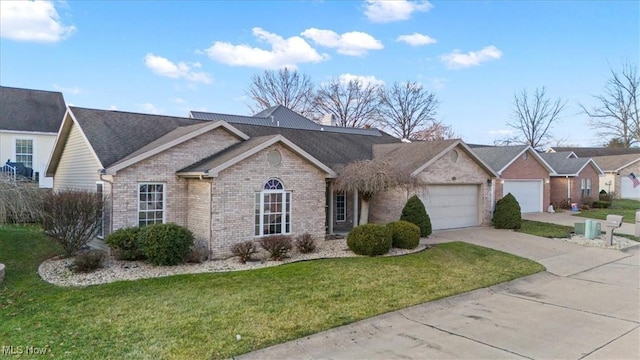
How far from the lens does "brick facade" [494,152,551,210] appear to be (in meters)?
25.0

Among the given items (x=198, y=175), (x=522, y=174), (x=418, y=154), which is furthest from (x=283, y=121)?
(x=198, y=175)

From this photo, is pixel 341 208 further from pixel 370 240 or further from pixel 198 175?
pixel 198 175

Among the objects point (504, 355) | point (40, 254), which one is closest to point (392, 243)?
point (504, 355)

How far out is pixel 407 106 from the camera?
55188 millimetres

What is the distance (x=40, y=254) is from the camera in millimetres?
12820

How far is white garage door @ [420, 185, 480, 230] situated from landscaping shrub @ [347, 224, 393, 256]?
18.7ft

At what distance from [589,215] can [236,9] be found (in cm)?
2442

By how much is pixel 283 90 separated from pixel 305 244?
43.3 meters

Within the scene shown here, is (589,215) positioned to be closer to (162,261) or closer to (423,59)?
(423,59)

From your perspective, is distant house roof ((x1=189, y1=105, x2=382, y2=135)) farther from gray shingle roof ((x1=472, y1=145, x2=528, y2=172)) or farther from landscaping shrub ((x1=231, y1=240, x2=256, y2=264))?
landscaping shrub ((x1=231, y1=240, x2=256, y2=264))

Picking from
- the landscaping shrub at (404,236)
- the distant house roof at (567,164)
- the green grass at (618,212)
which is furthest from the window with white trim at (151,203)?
the distant house roof at (567,164)

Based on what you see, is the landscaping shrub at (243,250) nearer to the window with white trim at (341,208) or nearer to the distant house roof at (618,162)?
the window with white trim at (341,208)

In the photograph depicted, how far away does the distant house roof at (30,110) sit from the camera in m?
23.6

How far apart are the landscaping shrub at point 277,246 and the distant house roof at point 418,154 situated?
6239 mm
